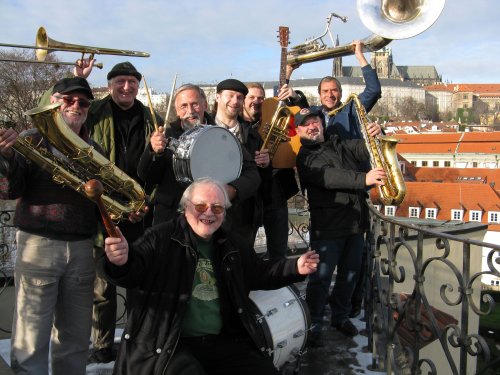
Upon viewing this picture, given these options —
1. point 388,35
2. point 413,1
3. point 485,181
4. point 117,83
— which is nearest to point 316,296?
point 117,83

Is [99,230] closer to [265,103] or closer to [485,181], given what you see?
[265,103]

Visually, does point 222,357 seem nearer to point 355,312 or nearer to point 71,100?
point 71,100

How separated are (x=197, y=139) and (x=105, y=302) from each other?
1405 millimetres

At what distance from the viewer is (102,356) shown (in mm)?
3521

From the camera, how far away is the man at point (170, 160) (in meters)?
3.29

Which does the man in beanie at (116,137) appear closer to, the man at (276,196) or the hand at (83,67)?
the hand at (83,67)

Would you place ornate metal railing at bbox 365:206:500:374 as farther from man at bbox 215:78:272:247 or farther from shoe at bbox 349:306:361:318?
man at bbox 215:78:272:247

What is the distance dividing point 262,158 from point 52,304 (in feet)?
6.08

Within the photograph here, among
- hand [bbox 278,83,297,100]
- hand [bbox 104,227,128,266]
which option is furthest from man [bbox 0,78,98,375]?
hand [bbox 278,83,297,100]

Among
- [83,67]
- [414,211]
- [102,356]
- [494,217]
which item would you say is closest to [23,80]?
[83,67]

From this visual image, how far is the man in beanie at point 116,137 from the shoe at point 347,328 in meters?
1.80

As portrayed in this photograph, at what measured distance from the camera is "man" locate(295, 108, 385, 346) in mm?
3777

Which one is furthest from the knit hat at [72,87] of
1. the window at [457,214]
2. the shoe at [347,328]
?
the window at [457,214]

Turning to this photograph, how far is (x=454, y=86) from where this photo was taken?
14500 centimetres
